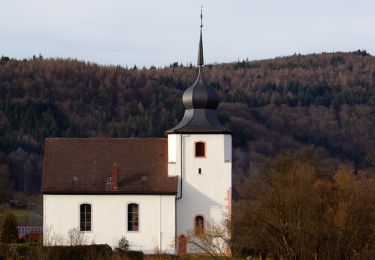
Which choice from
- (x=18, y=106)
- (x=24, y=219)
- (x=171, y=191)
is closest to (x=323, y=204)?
(x=171, y=191)

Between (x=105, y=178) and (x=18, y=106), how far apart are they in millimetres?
84095

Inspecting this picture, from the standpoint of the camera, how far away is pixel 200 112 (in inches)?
2365

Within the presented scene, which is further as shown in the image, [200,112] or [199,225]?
[200,112]

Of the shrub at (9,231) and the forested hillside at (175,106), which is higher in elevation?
the forested hillside at (175,106)

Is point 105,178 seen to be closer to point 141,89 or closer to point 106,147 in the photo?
point 106,147

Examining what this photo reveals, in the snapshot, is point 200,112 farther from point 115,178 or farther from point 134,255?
point 134,255

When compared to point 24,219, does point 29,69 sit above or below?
above

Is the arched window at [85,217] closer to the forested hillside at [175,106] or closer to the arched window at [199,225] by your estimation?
the arched window at [199,225]

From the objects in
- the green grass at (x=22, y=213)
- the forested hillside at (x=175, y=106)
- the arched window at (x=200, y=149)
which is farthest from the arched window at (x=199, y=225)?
the forested hillside at (x=175, y=106)

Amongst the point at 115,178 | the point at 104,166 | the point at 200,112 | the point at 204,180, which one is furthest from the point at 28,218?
the point at 204,180

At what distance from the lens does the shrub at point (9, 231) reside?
55781mm

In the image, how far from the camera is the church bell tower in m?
58.4

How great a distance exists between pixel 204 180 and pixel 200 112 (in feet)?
A: 12.9

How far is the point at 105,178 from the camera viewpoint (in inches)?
2306
